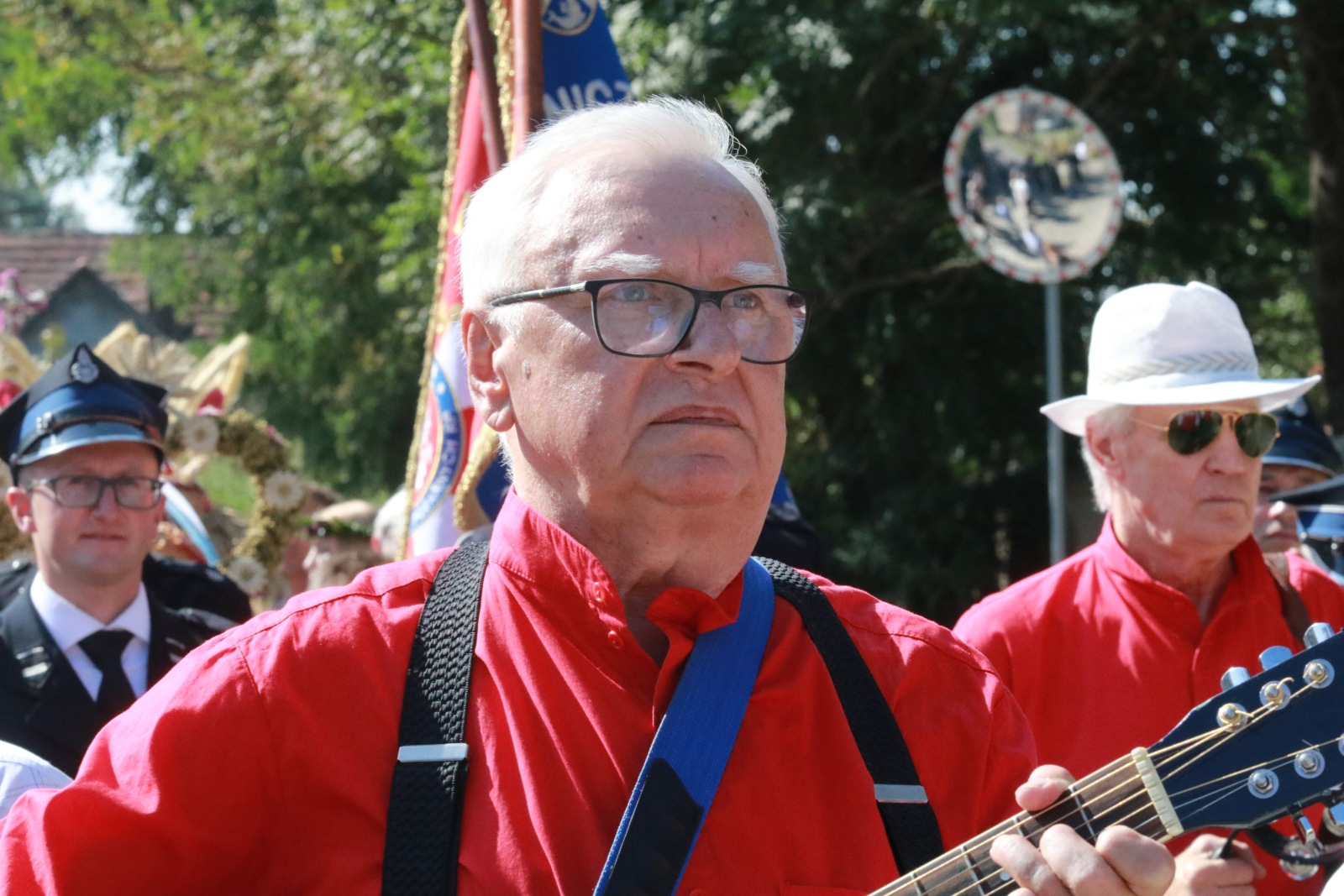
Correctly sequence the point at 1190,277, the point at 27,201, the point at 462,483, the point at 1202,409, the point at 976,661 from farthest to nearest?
the point at 27,201 → the point at 1190,277 → the point at 462,483 → the point at 1202,409 → the point at 976,661

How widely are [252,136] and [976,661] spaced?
43.1ft

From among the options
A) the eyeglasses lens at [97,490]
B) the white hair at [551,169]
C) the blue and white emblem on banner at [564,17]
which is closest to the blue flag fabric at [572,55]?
the blue and white emblem on banner at [564,17]

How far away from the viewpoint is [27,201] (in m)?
55.0

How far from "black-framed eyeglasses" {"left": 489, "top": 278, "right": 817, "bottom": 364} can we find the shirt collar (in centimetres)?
265

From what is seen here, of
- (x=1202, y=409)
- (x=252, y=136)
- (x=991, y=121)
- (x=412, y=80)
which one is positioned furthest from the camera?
(x=252, y=136)

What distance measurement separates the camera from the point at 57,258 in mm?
29031

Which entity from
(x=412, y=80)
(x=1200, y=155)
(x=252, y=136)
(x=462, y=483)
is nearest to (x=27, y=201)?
(x=252, y=136)

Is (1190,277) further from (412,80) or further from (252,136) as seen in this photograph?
(252,136)

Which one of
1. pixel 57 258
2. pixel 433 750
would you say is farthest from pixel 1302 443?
pixel 57 258

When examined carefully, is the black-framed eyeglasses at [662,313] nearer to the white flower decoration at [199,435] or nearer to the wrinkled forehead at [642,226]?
the wrinkled forehead at [642,226]

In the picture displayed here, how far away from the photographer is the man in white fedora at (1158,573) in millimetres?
3430

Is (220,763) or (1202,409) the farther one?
(1202,409)

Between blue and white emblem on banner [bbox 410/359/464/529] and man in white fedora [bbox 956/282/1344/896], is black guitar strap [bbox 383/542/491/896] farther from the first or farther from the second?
blue and white emblem on banner [bbox 410/359/464/529]

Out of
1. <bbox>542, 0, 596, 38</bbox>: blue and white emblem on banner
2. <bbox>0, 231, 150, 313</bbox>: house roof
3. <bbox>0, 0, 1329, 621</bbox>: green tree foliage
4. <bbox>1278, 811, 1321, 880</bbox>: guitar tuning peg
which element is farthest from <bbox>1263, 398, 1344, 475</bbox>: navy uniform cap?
<bbox>0, 231, 150, 313</bbox>: house roof
